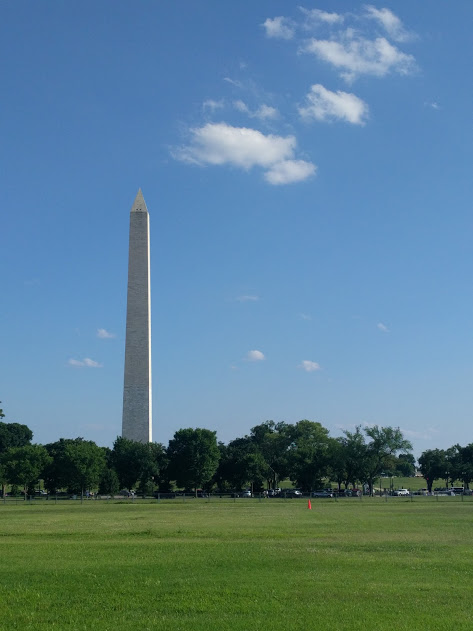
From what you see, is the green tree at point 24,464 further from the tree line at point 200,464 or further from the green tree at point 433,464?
the green tree at point 433,464

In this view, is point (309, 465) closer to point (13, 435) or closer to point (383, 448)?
point (383, 448)

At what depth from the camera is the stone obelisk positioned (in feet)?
273

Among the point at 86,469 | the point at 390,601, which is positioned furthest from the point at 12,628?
Result: the point at 86,469

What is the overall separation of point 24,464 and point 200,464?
21.2 meters

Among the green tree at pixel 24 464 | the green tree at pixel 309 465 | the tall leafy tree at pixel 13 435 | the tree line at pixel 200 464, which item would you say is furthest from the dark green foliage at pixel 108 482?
the tall leafy tree at pixel 13 435

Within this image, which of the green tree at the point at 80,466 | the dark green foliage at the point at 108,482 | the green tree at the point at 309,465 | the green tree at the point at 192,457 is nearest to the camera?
the green tree at the point at 80,466

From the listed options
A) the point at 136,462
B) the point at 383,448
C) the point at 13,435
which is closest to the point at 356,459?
the point at 383,448

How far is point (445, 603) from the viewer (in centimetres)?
1353

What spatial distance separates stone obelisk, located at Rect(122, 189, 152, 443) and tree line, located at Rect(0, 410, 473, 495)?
7223 millimetres

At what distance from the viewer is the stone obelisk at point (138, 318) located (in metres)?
83.2

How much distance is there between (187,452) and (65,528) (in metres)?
60.3

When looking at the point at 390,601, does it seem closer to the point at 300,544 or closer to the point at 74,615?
the point at 74,615

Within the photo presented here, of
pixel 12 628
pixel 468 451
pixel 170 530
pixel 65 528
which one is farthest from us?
pixel 468 451

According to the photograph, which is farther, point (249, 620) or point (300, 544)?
point (300, 544)
